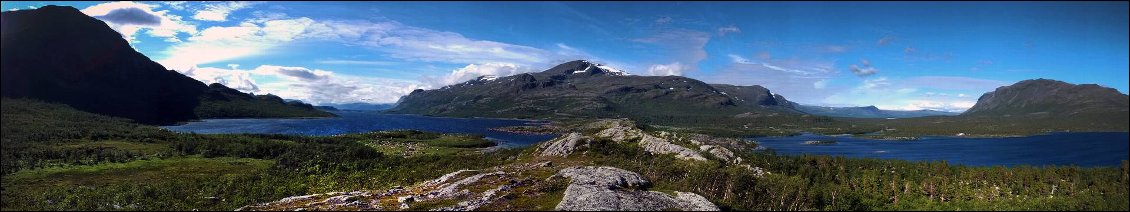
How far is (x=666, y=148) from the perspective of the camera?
486 feet

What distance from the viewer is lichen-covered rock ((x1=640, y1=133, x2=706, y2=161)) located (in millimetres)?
130125

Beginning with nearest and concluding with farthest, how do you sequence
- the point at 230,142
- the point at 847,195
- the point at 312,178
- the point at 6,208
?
1. the point at 6,208
2. the point at 847,195
3. the point at 312,178
4. the point at 230,142

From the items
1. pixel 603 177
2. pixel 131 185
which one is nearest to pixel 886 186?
pixel 603 177

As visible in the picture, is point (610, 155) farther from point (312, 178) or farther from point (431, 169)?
point (312, 178)

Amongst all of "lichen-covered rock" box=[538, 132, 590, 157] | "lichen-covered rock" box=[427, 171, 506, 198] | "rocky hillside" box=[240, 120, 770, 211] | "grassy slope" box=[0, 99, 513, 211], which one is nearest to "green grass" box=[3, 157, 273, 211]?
"grassy slope" box=[0, 99, 513, 211]

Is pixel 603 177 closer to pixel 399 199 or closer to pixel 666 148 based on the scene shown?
pixel 399 199

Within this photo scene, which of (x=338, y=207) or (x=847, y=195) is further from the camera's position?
(x=847, y=195)

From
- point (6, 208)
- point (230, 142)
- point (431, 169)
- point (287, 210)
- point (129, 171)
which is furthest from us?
point (230, 142)

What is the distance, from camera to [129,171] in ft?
422

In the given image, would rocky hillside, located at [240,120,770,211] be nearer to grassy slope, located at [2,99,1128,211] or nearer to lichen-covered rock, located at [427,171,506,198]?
lichen-covered rock, located at [427,171,506,198]

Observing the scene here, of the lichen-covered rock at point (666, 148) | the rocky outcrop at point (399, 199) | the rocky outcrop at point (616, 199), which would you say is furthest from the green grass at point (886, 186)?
the rocky outcrop at point (399, 199)

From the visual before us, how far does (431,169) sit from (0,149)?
395ft

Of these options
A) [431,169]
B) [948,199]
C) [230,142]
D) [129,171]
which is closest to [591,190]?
[431,169]

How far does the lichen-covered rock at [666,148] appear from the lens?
130 m
